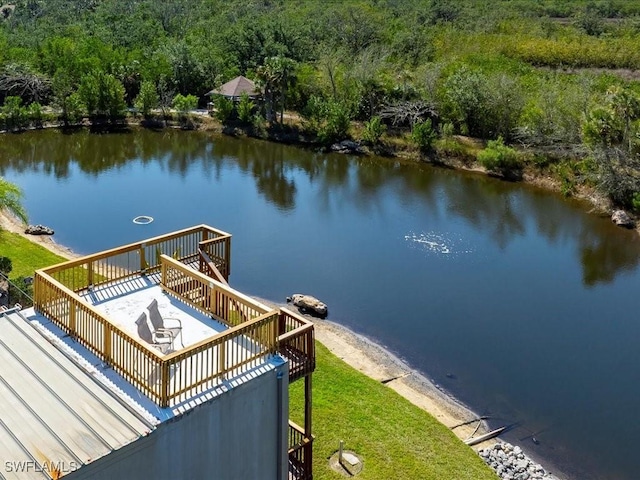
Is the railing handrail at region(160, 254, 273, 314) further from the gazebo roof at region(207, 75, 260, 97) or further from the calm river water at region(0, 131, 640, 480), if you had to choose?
the gazebo roof at region(207, 75, 260, 97)

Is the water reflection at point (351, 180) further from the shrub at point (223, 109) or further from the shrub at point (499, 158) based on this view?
the shrub at point (223, 109)

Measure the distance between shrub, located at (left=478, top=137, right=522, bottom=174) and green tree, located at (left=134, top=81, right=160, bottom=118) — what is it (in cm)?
2544

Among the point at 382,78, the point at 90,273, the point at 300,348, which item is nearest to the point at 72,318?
the point at 90,273

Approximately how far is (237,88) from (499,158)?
2184 cm

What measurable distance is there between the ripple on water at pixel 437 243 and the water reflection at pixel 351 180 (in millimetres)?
1976

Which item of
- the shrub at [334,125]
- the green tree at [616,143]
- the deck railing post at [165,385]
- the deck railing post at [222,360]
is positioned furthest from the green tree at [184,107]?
the deck railing post at [165,385]

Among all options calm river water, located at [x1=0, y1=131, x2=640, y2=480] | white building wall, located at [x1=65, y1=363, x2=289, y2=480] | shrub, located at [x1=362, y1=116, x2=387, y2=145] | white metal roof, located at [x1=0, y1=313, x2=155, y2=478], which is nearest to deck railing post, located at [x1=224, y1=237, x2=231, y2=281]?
white building wall, located at [x1=65, y1=363, x2=289, y2=480]

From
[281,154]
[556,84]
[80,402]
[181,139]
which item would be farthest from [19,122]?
[80,402]

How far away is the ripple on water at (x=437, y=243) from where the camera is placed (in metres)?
29.6

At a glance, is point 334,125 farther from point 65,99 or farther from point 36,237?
point 36,237

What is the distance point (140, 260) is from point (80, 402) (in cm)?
423

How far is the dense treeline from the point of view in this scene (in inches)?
1590

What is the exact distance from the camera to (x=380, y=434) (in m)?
15.5

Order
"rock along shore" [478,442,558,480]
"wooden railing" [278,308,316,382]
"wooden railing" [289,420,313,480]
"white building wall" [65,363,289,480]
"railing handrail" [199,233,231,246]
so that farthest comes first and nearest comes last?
"rock along shore" [478,442,558,480] → "railing handrail" [199,233,231,246] → "wooden railing" [289,420,313,480] → "wooden railing" [278,308,316,382] → "white building wall" [65,363,289,480]
